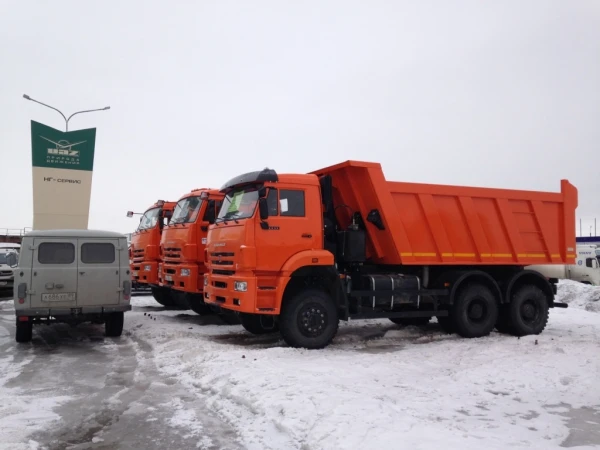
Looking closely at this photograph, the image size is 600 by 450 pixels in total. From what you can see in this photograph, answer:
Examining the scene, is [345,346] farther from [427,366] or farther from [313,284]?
[427,366]

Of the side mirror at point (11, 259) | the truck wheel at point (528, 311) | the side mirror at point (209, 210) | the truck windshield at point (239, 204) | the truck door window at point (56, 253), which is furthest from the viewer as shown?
the side mirror at point (11, 259)

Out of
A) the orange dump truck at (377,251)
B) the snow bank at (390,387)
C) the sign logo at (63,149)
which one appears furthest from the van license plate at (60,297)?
the sign logo at (63,149)

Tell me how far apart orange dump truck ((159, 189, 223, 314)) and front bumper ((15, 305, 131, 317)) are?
7.41 feet

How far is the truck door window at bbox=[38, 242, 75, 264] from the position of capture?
10.1 m

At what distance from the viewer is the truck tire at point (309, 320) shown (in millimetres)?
9203

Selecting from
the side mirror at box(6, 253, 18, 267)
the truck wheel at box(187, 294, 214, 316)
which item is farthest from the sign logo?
the truck wheel at box(187, 294, 214, 316)

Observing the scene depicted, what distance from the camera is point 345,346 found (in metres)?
10.1

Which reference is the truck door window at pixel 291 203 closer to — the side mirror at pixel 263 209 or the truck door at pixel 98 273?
the side mirror at pixel 263 209

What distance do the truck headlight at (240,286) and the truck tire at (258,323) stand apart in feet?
3.84

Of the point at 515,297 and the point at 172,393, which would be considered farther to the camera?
the point at 515,297

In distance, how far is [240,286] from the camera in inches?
354

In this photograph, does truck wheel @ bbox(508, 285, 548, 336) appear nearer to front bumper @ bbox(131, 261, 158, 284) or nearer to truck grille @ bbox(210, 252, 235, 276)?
truck grille @ bbox(210, 252, 235, 276)

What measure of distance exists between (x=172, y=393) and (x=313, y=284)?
12.1ft

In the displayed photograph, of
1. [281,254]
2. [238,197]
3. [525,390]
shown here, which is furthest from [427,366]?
[238,197]
